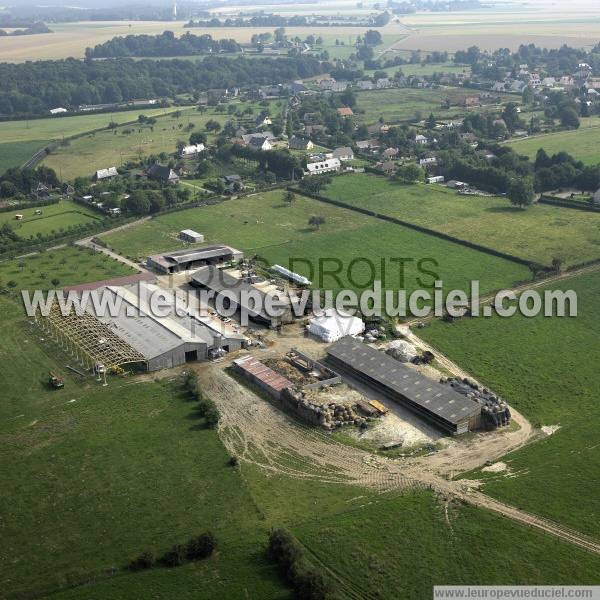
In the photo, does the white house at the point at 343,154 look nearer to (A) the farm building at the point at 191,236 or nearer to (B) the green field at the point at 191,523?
(A) the farm building at the point at 191,236

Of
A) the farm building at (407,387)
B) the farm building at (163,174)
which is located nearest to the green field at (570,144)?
the farm building at (163,174)

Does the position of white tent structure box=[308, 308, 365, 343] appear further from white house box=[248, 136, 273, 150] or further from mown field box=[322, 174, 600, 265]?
white house box=[248, 136, 273, 150]

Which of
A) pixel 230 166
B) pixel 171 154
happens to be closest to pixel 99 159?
pixel 171 154

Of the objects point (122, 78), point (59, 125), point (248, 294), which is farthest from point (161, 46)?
point (248, 294)

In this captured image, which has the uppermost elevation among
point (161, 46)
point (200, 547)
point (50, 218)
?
point (161, 46)

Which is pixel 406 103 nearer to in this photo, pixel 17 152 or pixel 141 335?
pixel 17 152

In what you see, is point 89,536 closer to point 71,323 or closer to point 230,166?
point 71,323
